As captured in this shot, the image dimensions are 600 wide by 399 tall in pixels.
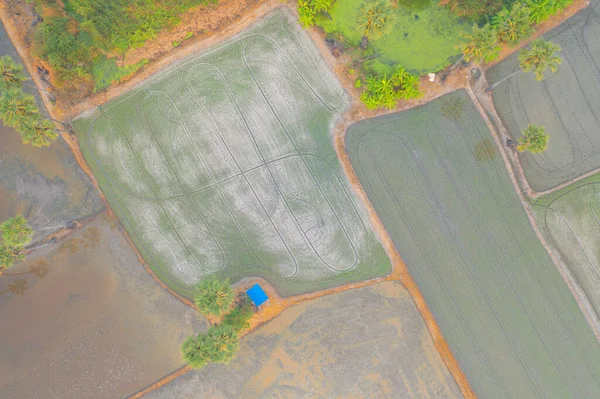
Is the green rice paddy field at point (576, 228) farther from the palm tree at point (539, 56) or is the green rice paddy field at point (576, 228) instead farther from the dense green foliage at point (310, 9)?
the dense green foliage at point (310, 9)

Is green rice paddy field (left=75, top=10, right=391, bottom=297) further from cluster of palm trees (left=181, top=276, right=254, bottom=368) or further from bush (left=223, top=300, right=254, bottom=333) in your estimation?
cluster of palm trees (left=181, top=276, right=254, bottom=368)

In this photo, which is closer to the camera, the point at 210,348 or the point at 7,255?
the point at 210,348

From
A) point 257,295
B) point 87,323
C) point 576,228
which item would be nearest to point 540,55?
point 576,228

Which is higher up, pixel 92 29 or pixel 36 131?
pixel 92 29

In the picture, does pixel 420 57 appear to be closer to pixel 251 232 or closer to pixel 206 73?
pixel 206 73

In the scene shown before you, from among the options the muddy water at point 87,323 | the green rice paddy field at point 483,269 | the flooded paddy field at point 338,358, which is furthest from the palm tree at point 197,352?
the green rice paddy field at point 483,269

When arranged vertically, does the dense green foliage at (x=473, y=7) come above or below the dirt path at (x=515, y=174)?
above

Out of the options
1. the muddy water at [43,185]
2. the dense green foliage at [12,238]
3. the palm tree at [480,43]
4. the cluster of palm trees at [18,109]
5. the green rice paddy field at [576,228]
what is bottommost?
the green rice paddy field at [576,228]

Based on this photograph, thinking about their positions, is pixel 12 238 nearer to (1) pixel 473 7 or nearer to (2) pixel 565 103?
(1) pixel 473 7

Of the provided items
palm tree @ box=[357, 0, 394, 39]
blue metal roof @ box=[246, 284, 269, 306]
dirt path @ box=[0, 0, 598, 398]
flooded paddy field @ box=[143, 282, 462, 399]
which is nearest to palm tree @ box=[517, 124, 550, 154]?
dirt path @ box=[0, 0, 598, 398]
